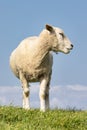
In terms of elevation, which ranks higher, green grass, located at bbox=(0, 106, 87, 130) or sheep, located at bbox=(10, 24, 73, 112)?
sheep, located at bbox=(10, 24, 73, 112)

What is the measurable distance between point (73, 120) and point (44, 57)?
9.23ft

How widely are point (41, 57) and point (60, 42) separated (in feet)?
2.15

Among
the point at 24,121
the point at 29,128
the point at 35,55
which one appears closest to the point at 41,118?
the point at 24,121

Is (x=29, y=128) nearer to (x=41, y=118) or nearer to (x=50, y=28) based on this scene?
(x=41, y=118)

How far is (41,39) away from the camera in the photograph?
43.2 ft

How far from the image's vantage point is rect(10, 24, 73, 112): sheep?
13.0 m

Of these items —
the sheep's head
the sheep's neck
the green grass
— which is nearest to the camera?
the green grass

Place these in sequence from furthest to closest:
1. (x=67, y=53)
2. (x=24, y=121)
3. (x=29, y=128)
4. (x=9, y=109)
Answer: (x=67, y=53)
(x=9, y=109)
(x=24, y=121)
(x=29, y=128)

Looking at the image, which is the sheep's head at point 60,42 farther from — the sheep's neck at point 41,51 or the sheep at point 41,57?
the sheep's neck at point 41,51

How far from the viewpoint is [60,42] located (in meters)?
13.0

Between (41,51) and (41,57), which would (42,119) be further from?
(41,51)

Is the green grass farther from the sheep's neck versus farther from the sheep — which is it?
the sheep's neck

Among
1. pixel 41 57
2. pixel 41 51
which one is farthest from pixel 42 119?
pixel 41 51

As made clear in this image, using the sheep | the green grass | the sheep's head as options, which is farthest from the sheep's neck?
the green grass
